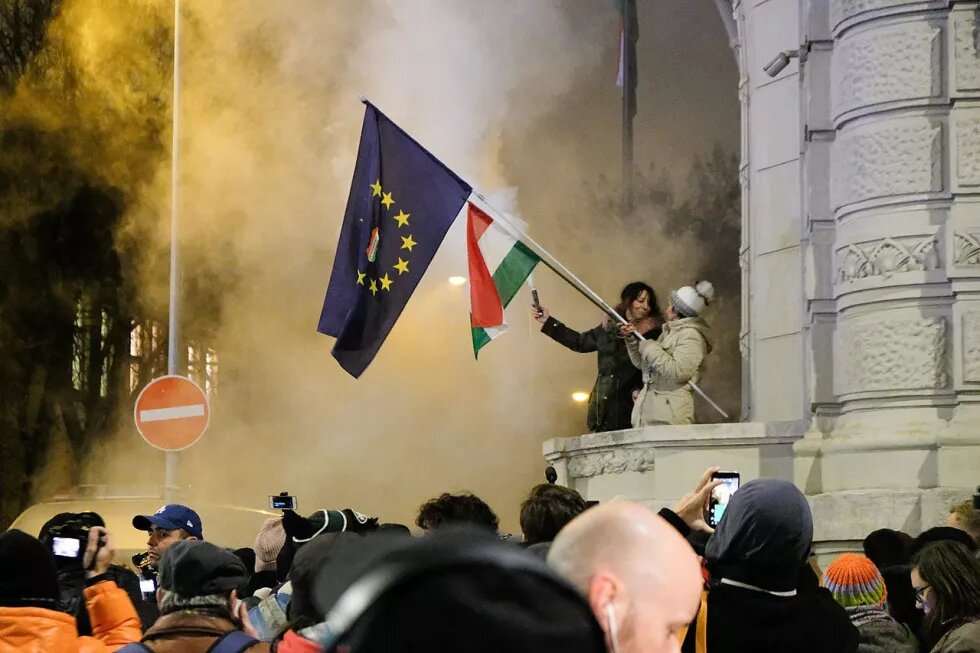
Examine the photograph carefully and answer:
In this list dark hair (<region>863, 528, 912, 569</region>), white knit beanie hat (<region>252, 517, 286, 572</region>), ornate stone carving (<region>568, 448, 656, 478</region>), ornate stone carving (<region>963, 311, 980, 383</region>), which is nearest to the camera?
white knit beanie hat (<region>252, 517, 286, 572</region>)

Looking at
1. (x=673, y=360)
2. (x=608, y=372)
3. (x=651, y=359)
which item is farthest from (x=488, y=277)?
(x=608, y=372)

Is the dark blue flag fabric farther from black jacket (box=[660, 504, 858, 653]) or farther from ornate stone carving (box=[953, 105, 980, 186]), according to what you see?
black jacket (box=[660, 504, 858, 653])

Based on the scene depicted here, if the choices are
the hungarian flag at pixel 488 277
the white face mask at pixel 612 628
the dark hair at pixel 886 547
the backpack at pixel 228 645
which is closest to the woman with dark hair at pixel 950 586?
the dark hair at pixel 886 547

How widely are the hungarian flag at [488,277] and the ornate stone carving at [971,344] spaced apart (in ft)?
10.4

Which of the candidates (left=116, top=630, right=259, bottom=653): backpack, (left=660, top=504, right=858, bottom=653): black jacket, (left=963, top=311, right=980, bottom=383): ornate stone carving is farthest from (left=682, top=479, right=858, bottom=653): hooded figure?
(left=963, top=311, right=980, bottom=383): ornate stone carving

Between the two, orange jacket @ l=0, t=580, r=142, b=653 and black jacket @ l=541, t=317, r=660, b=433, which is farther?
black jacket @ l=541, t=317, r=660, b=433

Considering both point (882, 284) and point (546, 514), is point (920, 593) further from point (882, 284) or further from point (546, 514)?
point (882, 284)

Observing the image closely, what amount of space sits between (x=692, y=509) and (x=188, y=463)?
884 inches

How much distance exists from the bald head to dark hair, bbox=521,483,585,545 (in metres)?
3.20

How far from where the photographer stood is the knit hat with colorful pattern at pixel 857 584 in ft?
17.0

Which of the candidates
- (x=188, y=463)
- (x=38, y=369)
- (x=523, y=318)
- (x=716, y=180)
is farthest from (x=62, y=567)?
(x=38, y=369)

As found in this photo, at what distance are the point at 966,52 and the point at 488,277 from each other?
3672 millimetres

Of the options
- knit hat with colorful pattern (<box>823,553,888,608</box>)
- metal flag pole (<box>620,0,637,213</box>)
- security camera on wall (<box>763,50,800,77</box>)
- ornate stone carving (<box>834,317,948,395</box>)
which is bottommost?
knit hat with colorful pattern (<box>823,553,888,608</box>)

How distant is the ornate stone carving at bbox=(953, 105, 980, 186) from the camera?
10.3 metres
